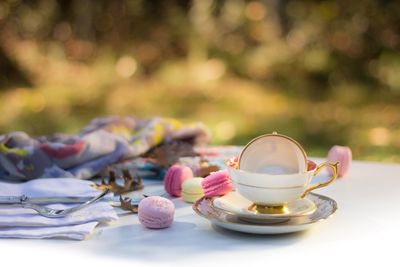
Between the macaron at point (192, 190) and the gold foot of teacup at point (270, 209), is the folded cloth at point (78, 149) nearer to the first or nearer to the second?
the macaron at point (192, 190)

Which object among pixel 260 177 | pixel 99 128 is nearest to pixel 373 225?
pixel 260 177

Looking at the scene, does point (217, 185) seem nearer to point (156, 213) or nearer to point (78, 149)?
point (156, 213)

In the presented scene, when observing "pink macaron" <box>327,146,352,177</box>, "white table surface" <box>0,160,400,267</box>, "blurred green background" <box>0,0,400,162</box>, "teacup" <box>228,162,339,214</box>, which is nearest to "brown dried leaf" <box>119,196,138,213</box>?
"white table surface" <box>0,160,400,267</box>

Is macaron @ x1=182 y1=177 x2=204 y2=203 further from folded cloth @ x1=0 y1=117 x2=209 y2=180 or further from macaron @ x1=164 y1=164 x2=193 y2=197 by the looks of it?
folded cloth @ x1=0 y1=117 x2=209 y2=180

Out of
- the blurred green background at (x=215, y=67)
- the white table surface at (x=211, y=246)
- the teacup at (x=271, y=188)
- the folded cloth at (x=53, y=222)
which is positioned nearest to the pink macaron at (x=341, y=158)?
the white table surface at (x=211, y=246)

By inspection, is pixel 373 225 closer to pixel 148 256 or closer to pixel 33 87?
pixel 148 256

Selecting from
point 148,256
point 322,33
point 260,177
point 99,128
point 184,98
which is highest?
point 322,33
